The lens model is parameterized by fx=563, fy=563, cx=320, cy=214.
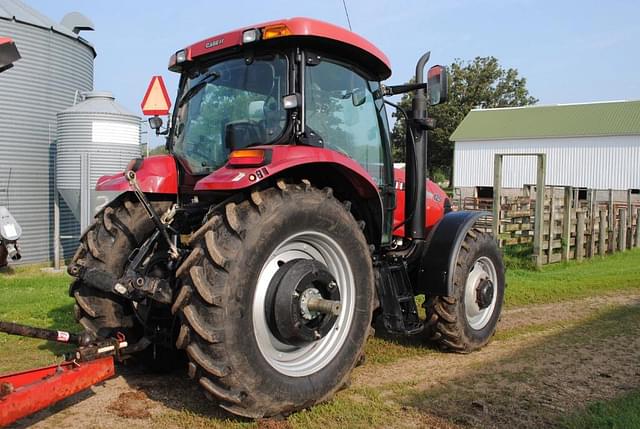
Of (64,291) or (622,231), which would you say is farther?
(622,231)

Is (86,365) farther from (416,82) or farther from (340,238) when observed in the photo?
(416,82)

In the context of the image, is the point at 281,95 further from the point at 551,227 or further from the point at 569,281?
the point at 551,227

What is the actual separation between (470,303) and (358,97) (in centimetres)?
217

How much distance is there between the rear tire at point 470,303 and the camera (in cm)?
487

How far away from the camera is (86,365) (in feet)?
10.9

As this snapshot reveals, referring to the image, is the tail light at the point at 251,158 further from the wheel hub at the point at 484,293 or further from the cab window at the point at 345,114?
the wheel hub at the point at 484,293

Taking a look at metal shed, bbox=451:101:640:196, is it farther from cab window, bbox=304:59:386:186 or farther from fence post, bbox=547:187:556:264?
cab window, bbox=304:59:386:186

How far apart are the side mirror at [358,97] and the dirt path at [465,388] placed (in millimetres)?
2119

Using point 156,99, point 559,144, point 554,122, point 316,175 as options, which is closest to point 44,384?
point 316,175

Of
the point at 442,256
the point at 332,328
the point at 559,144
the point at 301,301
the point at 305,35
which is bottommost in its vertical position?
the point at 332,328

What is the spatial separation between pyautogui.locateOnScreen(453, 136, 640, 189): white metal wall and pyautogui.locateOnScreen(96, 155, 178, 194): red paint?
36.5 m

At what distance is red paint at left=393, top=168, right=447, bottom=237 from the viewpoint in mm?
5023

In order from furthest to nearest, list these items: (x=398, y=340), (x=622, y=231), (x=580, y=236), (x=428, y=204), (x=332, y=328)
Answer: (x=622, y=231), (x=580, y=236), (x=428, y=204), (x=398, y=340), (x=332, y=328)

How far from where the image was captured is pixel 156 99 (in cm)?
860
